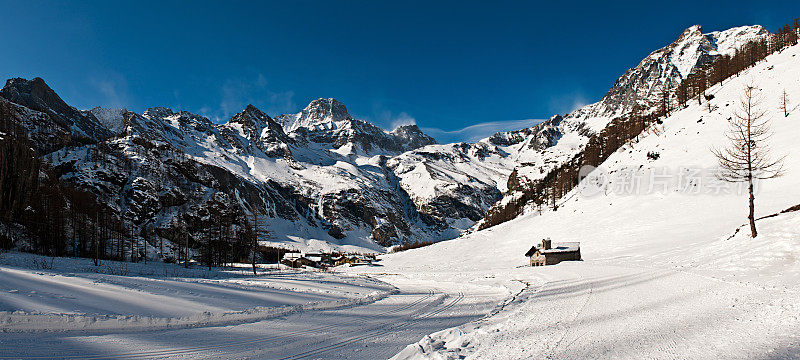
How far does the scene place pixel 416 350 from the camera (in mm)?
6750

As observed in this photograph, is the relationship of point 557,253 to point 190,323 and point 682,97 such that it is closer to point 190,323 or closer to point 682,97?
point 190,323

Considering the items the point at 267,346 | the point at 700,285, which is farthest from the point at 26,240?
the point at 700,285

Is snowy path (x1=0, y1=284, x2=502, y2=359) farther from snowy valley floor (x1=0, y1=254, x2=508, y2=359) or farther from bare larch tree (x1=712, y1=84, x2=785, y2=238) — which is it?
bare larch tree (x1=712, y1=84, x2=785, y2=238)

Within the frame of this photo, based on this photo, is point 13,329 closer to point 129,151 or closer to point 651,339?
point 651,339

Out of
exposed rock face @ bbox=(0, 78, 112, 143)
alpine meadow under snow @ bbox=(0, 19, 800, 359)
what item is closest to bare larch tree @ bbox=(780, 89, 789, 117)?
alpine meadow under snow @ bbox=(0, 19, 800, 359)

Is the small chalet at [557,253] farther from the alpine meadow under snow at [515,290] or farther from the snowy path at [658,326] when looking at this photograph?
the snowy path at [658,326]

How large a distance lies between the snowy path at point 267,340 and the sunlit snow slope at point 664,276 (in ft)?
4.59

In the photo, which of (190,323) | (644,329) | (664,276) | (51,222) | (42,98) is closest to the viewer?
(644,329)

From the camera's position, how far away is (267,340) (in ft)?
25.7

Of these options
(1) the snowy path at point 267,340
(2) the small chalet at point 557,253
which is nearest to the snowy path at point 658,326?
(1) the snowy path at point 267,340

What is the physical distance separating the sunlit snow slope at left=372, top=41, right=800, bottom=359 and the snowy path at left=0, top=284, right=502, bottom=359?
1399mm

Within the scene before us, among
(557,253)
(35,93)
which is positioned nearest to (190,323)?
(557,253)

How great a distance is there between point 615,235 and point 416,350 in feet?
153

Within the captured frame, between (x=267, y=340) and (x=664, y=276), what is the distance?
19.2 metres
